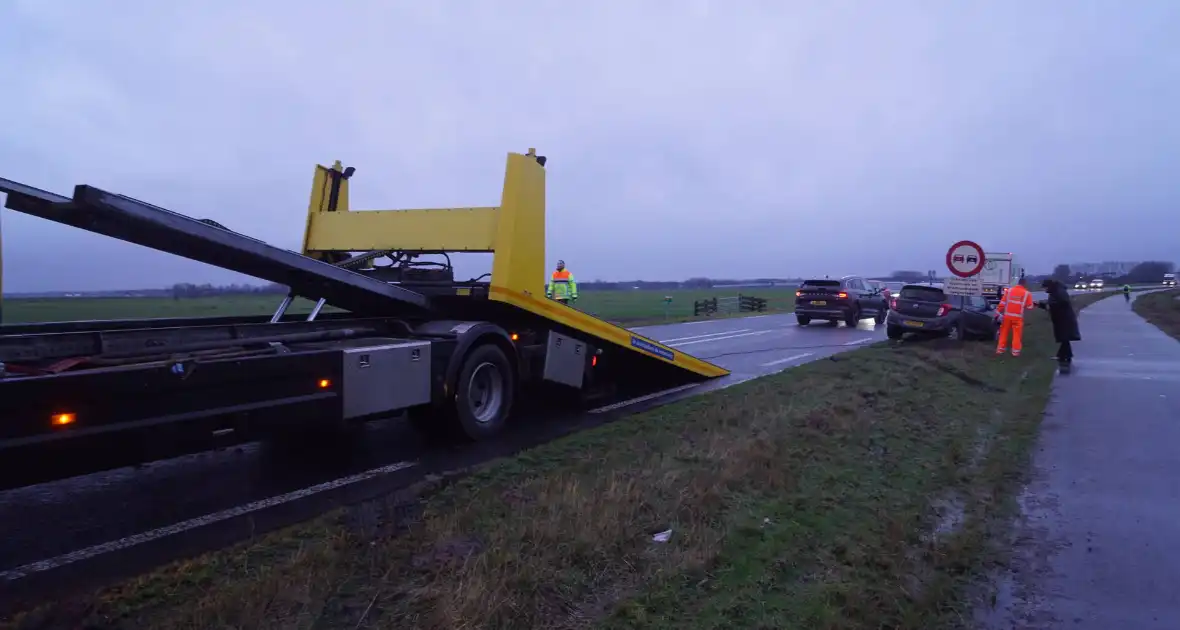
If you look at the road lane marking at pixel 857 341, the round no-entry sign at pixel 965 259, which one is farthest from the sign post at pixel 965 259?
the road lane marking at pixel 857 341

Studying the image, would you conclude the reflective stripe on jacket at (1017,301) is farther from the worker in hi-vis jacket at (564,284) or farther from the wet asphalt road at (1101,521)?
the worker in hi-vis jacket at (564,284)

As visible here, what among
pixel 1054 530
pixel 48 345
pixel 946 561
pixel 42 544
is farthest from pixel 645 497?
pixel 48 345

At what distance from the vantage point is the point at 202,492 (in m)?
5.86

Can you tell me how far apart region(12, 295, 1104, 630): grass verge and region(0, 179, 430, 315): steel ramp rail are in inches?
85.9

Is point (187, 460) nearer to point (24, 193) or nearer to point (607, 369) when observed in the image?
point (24, 193)

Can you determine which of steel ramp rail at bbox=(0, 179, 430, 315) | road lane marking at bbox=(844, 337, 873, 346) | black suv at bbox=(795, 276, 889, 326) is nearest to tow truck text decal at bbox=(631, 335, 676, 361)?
steel ramp rail at bbox=(0, 179, 430, 315)

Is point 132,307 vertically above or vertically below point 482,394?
above

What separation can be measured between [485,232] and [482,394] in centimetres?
164

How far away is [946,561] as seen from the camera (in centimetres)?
484

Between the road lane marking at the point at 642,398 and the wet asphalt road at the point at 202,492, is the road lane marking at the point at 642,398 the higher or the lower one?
the higher one

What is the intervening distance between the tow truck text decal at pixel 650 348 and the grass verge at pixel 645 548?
232 centimetres

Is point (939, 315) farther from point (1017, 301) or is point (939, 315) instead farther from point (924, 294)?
point (1017, 301)

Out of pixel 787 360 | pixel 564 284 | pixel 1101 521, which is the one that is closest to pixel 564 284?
pixel 564 284

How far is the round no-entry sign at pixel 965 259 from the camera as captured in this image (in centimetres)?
1666
